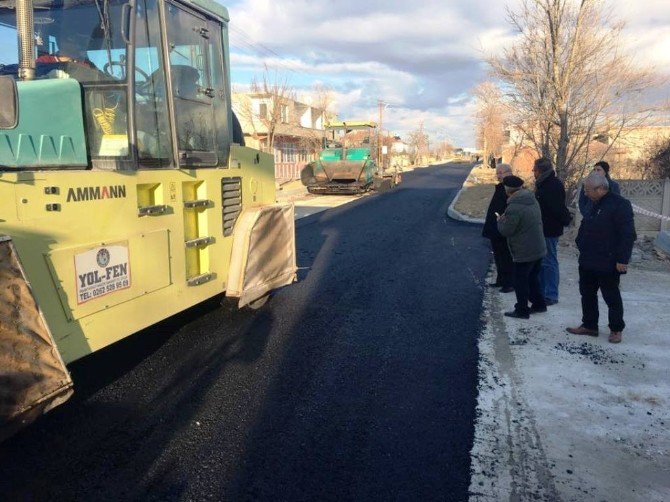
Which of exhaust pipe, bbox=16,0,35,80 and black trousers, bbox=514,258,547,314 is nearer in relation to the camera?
exhaust pipe, bbox=16,0,35,80

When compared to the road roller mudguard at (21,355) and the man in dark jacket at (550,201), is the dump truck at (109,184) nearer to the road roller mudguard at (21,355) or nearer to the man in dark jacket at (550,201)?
the road roller mudguard at (21,355)

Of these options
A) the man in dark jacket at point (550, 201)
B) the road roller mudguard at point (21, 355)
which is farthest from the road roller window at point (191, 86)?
the man in dark jacket at point (550, 201)

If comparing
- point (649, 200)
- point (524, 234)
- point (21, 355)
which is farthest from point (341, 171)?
point (21, 355)

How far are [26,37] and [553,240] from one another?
5.59 m

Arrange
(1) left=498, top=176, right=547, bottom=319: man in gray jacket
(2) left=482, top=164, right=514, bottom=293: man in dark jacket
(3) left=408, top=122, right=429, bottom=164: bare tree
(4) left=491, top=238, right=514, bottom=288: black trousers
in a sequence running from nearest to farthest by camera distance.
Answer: (1) left=498, top=176, right=547, bottom=319: man in gray jacket, (2) left=482, top=164, right=514, bottom=293: man in dark jacket, (4) left=491, top=238, right=514, bottom=288: black trousers, (3) left=408, top=122, right=429, bottom=164: bare tree

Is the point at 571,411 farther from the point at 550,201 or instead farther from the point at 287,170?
the point at 287,170

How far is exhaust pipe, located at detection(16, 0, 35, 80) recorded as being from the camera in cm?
338

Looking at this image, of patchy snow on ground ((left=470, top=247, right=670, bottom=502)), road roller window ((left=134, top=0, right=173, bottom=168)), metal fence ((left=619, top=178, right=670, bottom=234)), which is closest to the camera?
patchy snow on ground ((left=470, top=247, right=670, bottom=502))

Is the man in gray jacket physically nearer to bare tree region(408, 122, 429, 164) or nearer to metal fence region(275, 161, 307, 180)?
metal fence region(275, 161, 307, 180)

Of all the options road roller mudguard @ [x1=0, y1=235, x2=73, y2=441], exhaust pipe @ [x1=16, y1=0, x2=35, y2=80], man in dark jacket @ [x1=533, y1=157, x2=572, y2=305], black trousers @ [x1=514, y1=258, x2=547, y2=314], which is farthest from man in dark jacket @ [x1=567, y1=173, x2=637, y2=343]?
exhaust pipe @ [x1=16, y1=0, x2=35, y2=80]

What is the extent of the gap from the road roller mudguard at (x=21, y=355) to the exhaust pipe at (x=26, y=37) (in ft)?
4.81

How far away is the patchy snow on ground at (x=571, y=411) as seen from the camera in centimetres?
307

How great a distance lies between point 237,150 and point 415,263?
176 inches

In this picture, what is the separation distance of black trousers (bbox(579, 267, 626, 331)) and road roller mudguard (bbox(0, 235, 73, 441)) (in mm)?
4634
